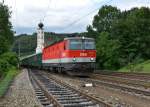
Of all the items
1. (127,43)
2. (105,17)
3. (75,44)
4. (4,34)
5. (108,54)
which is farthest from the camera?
(105,17)

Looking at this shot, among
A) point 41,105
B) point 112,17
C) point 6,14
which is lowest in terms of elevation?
point 41,105

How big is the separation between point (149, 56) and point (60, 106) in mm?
56135

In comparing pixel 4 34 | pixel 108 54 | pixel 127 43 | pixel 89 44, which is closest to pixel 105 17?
pixel 127 43

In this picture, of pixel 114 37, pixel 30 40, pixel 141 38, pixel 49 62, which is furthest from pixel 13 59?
pixel 30 40

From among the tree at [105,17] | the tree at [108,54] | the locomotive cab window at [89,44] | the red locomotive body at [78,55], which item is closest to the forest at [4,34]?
the red locomotive body at [78,55]

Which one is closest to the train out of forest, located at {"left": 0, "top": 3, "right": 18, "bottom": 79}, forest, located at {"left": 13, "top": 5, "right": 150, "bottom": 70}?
forest, located at {"left": 0, "top": 3, "right": 18, "bottom": 79}

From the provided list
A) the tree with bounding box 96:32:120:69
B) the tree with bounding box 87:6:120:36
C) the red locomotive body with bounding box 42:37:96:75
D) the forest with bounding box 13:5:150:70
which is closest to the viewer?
the red locomotive body with bounding box 42:37:96:75

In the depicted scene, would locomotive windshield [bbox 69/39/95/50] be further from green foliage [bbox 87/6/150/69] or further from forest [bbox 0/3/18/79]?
green foliage [bbox 87/6/150/69]

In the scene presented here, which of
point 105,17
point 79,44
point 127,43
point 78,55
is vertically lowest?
point 78,55

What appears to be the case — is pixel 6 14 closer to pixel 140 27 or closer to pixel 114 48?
pixel 114 48

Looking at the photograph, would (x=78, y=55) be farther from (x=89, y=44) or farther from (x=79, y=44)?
(x=89, y=44)

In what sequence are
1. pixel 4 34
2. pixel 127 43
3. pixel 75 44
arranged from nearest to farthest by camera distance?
1. pixel 75 44
2. pixel 4 34
3. pixel 127 43

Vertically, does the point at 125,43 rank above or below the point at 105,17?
below

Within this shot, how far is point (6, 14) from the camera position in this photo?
49969 mm
